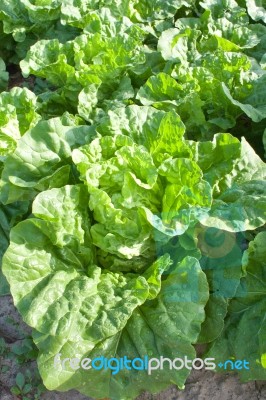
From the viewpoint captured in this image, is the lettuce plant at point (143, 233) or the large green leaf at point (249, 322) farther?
the large green leaf at point (249, 322)

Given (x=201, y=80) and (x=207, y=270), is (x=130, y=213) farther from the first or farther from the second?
(x=201, y=80)

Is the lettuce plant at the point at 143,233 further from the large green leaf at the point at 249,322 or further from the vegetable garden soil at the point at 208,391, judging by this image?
the vegetable garden soil at the point at 208,391

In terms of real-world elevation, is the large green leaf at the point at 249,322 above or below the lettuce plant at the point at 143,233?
below

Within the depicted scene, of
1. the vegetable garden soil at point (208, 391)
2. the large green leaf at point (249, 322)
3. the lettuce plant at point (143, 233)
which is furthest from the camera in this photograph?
the vegetable garden soil at point (208, 391)

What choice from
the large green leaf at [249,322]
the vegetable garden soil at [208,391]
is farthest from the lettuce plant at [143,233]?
the vegetable garden soil at [208,391]

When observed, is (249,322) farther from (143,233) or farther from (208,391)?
(143,233)

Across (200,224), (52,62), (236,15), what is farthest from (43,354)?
(236,15)

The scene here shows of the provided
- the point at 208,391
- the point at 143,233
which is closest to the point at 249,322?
the point at 208,391

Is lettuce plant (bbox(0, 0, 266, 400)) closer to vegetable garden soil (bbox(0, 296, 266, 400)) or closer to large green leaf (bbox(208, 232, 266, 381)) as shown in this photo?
large green leaf (bbox(208, 232, 266, 381))

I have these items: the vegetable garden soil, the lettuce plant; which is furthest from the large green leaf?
the vegetable garden soil

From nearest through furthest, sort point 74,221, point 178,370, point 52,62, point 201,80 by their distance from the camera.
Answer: point 178,370
point 74,221
point 201,80
point 52,62

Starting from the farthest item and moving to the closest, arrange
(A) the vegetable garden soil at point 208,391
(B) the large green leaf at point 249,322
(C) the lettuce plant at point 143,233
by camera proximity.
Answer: (A) the vegetable garden soil at point 208,391, (B) the large green leaf at point 249,322, (C) the lettuce plant at point 143,233
